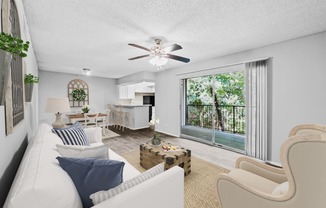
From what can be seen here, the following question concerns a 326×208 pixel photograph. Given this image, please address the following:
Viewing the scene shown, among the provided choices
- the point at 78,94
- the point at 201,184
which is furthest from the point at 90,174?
the point at 78,94

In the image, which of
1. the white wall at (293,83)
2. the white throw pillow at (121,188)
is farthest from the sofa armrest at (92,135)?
the white wall at (293,83)

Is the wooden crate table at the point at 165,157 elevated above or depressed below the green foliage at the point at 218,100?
below

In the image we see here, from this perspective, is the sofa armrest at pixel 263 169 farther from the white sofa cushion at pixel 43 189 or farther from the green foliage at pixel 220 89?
the green foliage at pixel 220 89

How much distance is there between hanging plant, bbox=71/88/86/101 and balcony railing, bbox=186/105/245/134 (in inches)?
177

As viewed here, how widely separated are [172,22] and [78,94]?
5.52 m

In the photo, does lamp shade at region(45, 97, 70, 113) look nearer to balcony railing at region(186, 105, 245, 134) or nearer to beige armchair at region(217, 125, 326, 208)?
beige armchair at region(217, 125, 326, 208)

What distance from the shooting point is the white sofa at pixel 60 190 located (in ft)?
2.14

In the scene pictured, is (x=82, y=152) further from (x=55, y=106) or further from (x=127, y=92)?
(x=127, y=92)

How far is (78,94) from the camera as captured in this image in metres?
6.07

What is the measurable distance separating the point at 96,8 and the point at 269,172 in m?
2.65

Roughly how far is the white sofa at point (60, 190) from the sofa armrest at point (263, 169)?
3.00ft

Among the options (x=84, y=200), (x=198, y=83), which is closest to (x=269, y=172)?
(x=84, y=200)

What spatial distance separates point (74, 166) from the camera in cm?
92

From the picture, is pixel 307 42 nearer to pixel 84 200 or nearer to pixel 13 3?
pixel 84 200
